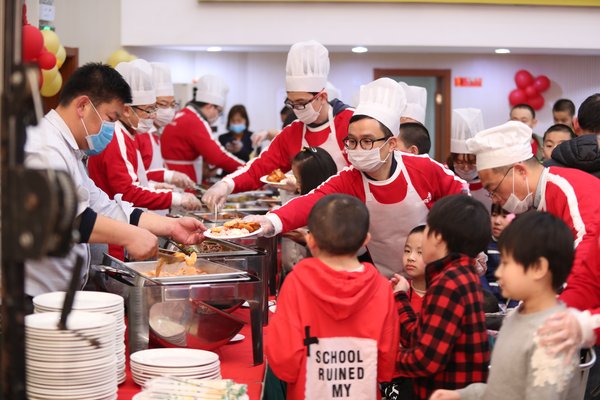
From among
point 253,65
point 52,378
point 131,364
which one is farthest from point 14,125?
point 253,65

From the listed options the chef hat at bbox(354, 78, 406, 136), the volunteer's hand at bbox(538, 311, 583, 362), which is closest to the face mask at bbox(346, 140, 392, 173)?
the chef hat at bbox(354, 78, 406, 136)

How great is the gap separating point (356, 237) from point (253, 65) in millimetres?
10041

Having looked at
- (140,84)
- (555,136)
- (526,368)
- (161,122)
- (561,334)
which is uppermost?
(140,84)

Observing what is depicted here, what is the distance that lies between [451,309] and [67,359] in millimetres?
1060

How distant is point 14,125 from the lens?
60.7 inches

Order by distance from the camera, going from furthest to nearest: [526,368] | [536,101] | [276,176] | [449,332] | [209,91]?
[536,101] < [209,91] < [276,176] < [449,332] < [526,368]

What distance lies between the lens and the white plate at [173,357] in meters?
2.47

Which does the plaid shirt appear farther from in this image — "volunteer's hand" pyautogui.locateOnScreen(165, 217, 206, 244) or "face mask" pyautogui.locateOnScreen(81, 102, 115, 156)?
"face mask" pyautogui.locateOnScreen(81, 102, 115, 156)

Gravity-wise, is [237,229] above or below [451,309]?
above

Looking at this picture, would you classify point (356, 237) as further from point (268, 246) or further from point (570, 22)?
point (570, 22)

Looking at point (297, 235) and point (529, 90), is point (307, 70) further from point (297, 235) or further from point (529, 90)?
point (529, 90)

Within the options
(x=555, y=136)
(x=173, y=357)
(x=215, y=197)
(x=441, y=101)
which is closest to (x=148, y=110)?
(x=215, y=197)

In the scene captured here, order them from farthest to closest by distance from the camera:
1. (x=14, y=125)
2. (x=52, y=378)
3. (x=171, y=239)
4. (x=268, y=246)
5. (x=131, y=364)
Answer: (x=268, y=246) < (x=171, y=239) < (x=131, y=364) < (x=52, y=378) < (x=14, y=125)

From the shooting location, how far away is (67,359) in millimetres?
2100
